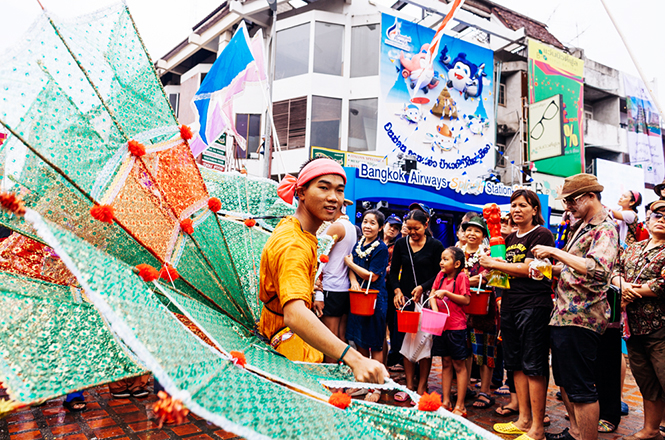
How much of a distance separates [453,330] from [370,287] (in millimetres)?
989

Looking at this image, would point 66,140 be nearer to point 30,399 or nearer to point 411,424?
point 30,399

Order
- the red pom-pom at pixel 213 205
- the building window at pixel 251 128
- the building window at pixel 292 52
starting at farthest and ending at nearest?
1. the building window at pixel 251 128
2. the building window at pixel 292 52
3. the red pom-pom at pixel 213 205

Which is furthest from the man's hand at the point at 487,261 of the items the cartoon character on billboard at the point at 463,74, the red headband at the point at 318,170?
the cartoon character on billboard at the point at 463,74

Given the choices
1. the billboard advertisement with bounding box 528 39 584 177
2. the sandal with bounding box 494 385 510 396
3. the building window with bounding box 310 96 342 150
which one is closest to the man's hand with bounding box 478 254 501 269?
the sandal with bounding box 494 385 510 396

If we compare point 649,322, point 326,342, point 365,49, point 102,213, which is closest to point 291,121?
point 365,49

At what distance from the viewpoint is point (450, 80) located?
17.5 meters

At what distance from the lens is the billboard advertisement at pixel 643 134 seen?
23469mm

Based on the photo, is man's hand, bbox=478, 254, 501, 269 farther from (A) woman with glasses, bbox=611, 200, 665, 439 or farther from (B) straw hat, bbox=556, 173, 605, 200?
(A) woman with glasses, bbox=611, 200, 665, 439

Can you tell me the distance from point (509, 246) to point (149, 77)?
126 inches

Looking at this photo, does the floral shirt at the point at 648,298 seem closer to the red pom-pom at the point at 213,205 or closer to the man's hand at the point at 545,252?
the man's hand at the point at 545,252

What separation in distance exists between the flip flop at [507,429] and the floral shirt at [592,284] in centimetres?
111

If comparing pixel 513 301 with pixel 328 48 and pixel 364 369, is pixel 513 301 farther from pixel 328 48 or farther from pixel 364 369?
pixel 328 48

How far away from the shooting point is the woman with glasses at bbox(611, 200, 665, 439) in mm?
3406

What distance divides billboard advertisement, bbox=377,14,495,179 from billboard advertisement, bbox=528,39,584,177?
2.72 metres
